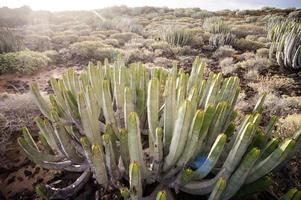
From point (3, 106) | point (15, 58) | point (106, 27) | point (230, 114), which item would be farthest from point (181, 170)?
point (106, 27)

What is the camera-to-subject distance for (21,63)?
9453mm

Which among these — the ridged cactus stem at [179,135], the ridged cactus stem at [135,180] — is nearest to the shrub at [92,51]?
the ridged cactus stem at [179,135]

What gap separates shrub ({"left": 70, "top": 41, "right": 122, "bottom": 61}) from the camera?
11148mm

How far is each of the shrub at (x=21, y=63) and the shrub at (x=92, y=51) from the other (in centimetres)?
144

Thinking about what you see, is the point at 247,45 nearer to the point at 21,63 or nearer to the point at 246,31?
the point at 246,31

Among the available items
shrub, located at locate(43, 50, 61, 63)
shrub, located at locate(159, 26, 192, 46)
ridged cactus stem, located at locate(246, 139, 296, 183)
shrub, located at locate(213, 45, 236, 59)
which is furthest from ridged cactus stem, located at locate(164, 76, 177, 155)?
shrub, located at locate(159, 26, 192, 46)

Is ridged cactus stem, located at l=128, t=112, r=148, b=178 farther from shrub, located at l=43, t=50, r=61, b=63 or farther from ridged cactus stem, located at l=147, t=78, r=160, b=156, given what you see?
shrub, located at l=43, t=50, r=61, b=63

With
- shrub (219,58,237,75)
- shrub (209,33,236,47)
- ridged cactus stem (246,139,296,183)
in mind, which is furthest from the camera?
shrub (209,33,236,47)

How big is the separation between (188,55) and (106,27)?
29.3 feet

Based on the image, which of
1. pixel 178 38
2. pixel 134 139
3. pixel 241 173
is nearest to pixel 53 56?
pixel 178 38

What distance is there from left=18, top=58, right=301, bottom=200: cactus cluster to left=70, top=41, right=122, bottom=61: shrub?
7364 mm

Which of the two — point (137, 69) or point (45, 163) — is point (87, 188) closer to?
point (45, 163)

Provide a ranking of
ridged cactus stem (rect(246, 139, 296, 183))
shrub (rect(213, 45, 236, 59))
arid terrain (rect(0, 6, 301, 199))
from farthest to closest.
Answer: shrub (rect(213, 45, 236, 59)), arid terrain (rect(0, 6, 301, 199)), ridged cactus stem (rect(246, 139, 296, 183))

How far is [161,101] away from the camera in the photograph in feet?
13.5
